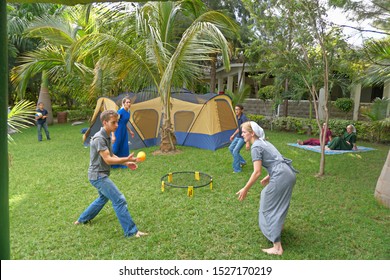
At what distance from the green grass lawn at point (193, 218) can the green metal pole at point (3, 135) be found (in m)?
2.55

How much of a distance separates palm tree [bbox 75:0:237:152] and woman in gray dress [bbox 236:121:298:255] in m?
4.01

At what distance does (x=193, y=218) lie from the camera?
4.46 meters

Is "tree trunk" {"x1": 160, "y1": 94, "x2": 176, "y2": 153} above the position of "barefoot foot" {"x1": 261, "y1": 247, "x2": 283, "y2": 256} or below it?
above

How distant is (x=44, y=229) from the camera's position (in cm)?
410

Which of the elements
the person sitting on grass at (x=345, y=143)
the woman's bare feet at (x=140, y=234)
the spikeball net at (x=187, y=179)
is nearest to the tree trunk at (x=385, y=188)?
the spikeball net at (x=187, y=179)

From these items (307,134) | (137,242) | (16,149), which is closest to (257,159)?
(137,242)

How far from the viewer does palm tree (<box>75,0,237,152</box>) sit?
24.7ft

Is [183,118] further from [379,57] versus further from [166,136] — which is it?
[379,57]

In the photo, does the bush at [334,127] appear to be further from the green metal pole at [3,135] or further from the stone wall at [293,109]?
the green metal pole at [3,135]

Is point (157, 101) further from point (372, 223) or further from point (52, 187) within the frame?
point (372, 223)

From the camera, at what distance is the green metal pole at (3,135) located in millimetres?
913

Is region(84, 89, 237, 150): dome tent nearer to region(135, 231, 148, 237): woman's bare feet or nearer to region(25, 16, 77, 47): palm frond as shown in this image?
region(25, 16, 77, 47): palm frond

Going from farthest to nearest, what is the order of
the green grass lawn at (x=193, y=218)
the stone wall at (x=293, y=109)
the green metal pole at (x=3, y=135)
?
the stone wall at (x=293, y=109) → the green grass lawn at (x=193, y=218) → the green metal pole at (x=3, y=135)

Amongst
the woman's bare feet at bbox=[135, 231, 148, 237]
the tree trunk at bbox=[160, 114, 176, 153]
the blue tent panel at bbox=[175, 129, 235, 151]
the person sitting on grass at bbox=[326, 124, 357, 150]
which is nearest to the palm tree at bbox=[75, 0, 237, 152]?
the tree trunk at bbox=[160, 114, 176, 153]
